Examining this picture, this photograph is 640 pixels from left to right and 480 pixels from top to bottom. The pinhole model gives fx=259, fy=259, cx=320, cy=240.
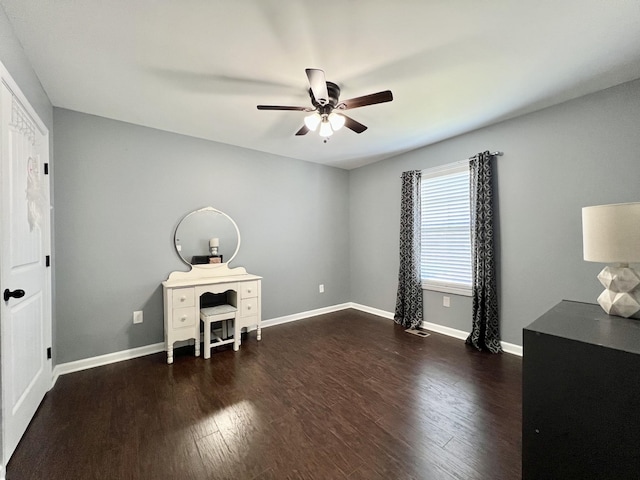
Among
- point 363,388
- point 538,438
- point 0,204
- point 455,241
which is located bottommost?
point 363,388

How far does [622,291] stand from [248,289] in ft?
9.75

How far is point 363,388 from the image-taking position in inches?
84.3

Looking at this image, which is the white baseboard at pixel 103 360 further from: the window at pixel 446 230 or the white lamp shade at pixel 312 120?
the window at pixel 446 230

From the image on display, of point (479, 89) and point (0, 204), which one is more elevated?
point (479, 89)

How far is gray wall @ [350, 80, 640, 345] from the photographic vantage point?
217 cm

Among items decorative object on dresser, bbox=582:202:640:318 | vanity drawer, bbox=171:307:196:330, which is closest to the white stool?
vanity drawer, bbox=171:307:196:330

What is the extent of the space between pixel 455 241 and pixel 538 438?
2.46m

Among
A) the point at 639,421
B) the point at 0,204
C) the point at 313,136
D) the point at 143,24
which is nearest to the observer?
the point at 639,421

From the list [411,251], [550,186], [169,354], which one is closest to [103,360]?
[169,354]

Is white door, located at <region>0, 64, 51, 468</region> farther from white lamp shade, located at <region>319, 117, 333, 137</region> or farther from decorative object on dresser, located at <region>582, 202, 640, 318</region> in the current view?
decorative object on dresser, located at <region>582, 202, 640, 318</region>

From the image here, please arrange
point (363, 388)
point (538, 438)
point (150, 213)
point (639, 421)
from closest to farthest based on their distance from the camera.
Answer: point (639, 421), point (538, 438), point (363, 388), point (150, 213)

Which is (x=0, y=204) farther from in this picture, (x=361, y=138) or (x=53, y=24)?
(x=361, y=138)

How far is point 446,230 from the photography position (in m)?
3.37

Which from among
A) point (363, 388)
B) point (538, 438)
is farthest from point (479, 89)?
point (363, 388)
